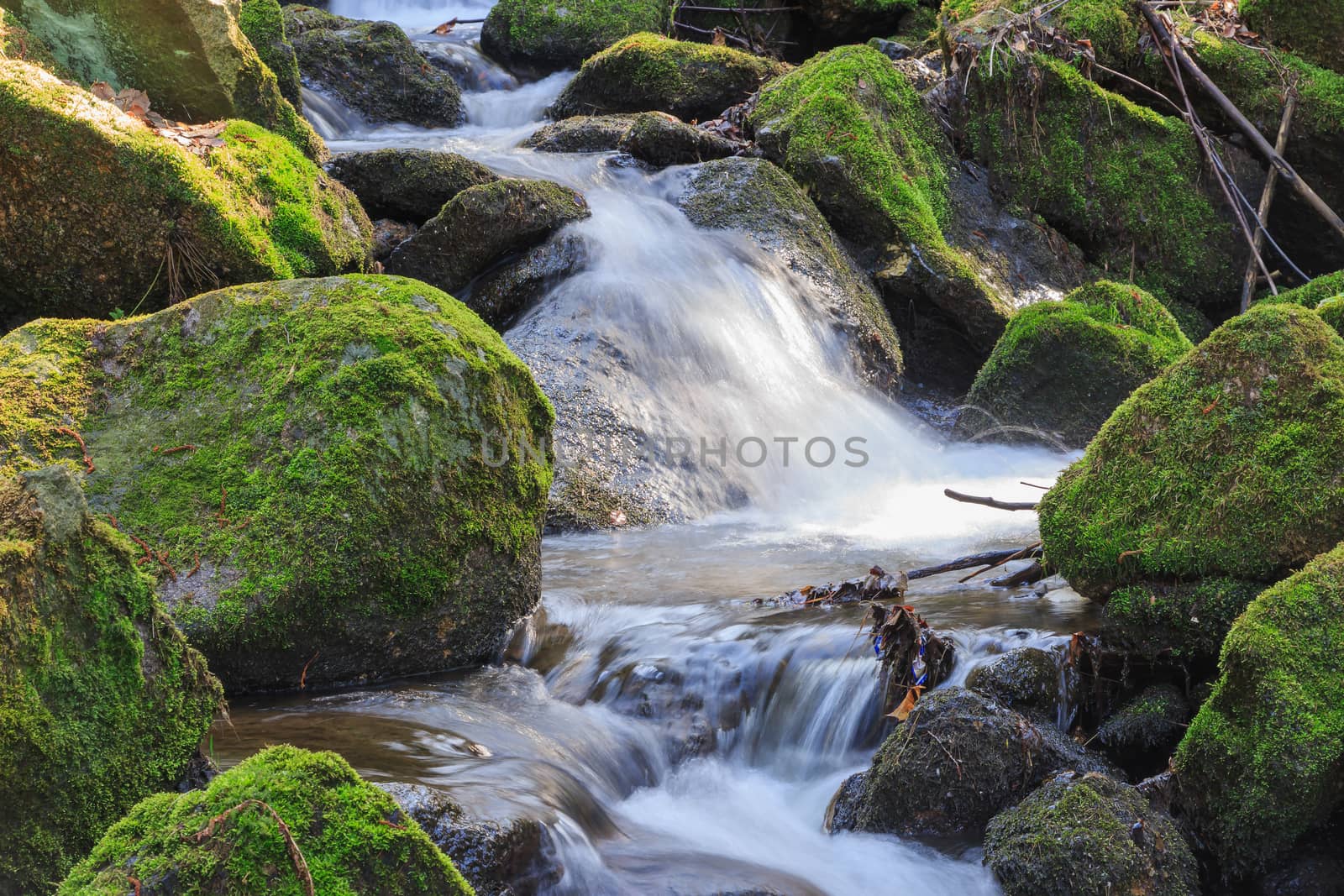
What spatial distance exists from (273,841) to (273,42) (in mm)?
9182

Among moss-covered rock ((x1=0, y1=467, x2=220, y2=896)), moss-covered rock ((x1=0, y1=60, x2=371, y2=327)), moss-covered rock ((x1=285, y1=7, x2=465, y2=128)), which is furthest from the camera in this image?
moss-covered rock ((x1=285, y1=7, x2=465, y2=128))

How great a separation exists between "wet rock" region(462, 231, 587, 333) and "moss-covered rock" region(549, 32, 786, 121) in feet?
12.3

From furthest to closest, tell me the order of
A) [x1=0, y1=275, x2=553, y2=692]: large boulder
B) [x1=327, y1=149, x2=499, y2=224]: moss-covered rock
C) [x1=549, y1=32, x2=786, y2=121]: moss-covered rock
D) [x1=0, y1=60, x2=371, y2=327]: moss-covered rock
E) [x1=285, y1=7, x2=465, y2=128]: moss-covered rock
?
[x1=285, y1=7, x2=465, y2=128]: moss-covered rock
[x1=549, y1=32, x2=786, y2=121]: moss-covered rock
[x1=327, y1=149, x2=499, y2=224]: moss-covered rock
[x1=0, y1=60, x2=371, y2=327]: moss-covered rock
[x1=0, y1=275, x2=553, y2=692]: large boulder

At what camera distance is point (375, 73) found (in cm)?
1186

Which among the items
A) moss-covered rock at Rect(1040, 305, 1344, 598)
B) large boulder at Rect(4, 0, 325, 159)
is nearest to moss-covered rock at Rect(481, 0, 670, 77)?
large boulder at Rect(4, 0, 325, 159)

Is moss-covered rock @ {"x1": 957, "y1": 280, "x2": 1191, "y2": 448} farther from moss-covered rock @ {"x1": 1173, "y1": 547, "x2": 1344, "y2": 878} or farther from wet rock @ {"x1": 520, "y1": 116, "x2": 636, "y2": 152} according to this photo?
moss-covered rock @ {"x1": 1173, "y1": 547, "x2": 1344, "y2": 878}

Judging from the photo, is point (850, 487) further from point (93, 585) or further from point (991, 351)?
point (93, 585)

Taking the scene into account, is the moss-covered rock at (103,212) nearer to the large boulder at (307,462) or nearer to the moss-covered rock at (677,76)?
the large boulder at (307,462)

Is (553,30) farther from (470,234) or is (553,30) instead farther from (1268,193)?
(1268,193)

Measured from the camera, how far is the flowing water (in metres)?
3.43

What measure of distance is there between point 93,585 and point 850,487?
5736 millimetres

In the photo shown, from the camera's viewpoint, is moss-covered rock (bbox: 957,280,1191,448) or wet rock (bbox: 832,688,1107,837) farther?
moss-covered rock (bbox: 957,280,1191,448)

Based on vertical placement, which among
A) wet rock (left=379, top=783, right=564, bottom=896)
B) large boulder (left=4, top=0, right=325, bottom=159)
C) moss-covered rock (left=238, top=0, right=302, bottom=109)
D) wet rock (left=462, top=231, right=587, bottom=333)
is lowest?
wet rock (left=379, top=783, right=564, bottom=896)

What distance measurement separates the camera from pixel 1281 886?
3.13 metres
